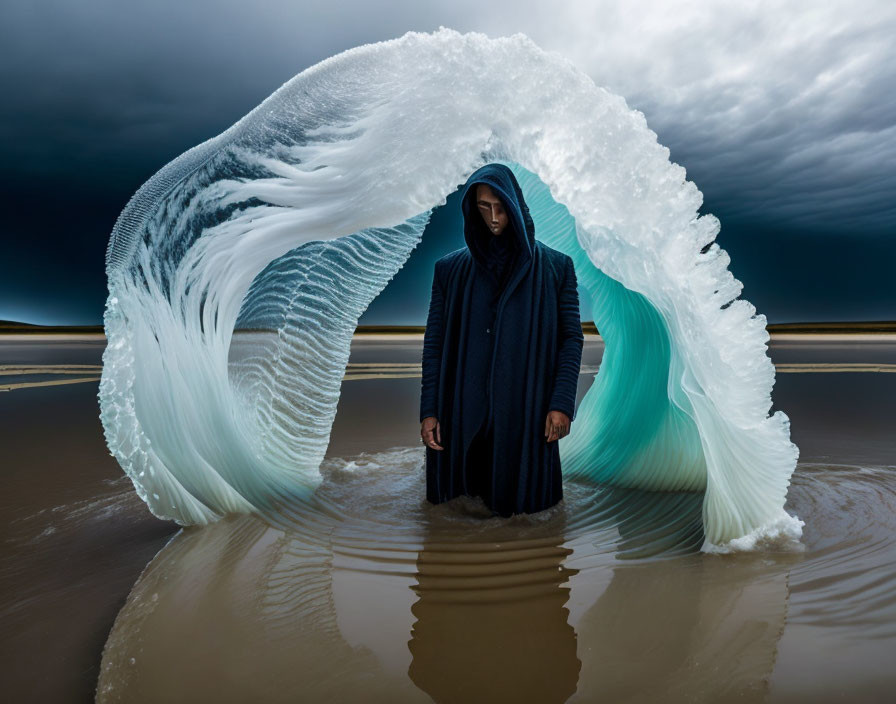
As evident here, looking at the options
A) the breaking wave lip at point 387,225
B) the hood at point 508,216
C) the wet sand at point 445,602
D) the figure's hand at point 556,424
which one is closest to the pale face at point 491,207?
the hood at point 508,216

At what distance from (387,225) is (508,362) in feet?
3.26

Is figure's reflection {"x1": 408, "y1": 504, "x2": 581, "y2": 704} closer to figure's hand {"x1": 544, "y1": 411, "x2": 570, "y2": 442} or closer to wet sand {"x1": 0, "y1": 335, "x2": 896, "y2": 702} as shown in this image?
wet sand {"x1": 0, "y1": 335, "x2": 896, "y2": 702}

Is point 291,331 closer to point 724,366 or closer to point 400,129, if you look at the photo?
point 400,129

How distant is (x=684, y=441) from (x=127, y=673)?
10.4 ft

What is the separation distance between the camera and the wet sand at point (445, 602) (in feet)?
5.85

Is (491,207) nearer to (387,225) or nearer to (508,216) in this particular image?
(508,216)

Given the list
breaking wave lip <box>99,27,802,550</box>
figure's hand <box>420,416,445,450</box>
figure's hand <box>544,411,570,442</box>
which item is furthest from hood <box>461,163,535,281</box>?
figure's hand <box>420,416,445,450</box>

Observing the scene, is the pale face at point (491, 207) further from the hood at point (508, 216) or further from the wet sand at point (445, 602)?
the wet sand at point (445, 602)

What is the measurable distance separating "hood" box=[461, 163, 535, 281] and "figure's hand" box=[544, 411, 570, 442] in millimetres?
736

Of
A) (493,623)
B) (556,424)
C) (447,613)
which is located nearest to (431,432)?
(556,424)

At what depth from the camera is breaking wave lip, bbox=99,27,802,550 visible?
2.85 m

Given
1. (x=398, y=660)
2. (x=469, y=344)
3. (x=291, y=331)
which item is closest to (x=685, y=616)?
(x=398, y=660)

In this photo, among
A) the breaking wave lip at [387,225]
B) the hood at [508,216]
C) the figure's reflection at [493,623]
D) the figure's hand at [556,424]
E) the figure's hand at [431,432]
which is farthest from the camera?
the figure's hand at [431,432]

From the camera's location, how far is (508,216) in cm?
312
